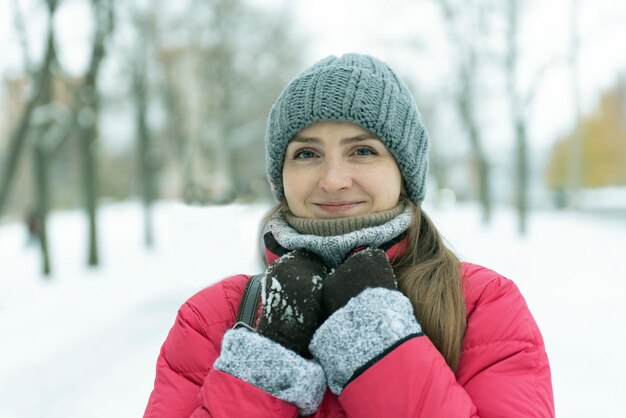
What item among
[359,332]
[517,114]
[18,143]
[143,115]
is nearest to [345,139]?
[359,332]

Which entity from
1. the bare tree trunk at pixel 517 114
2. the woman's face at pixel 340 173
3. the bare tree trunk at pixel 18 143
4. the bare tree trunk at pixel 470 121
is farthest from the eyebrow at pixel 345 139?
the bare tree trunk at pixel 470 121

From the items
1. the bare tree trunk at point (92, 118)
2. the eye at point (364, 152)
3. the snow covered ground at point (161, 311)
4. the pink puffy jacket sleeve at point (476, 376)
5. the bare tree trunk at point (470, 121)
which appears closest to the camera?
the pink puffy jacket sleeve at point (476, 376)

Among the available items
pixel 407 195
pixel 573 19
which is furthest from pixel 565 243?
pixel 407 195

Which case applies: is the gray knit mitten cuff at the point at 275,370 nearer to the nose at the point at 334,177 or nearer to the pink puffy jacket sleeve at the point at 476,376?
the pink puffy jacket sleeve at the point at 476,376

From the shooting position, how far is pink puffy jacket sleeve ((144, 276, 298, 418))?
4.62 feet

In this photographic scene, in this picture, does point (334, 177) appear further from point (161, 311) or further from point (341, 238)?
point (161, 311)

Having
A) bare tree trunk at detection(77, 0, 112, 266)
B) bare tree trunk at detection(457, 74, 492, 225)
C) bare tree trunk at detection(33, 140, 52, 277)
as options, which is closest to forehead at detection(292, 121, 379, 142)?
bare tree trunk at detection(33, 140, 52, 277)

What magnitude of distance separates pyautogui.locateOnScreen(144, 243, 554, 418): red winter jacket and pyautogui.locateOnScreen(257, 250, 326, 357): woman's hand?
0.45ft

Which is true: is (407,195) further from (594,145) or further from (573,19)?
(594,145)

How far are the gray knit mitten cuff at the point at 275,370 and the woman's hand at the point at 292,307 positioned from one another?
0.03 m

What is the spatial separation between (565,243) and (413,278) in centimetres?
1242

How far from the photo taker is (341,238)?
1613 millimetres

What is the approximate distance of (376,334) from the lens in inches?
55.6

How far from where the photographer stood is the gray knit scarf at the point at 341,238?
1614mm
